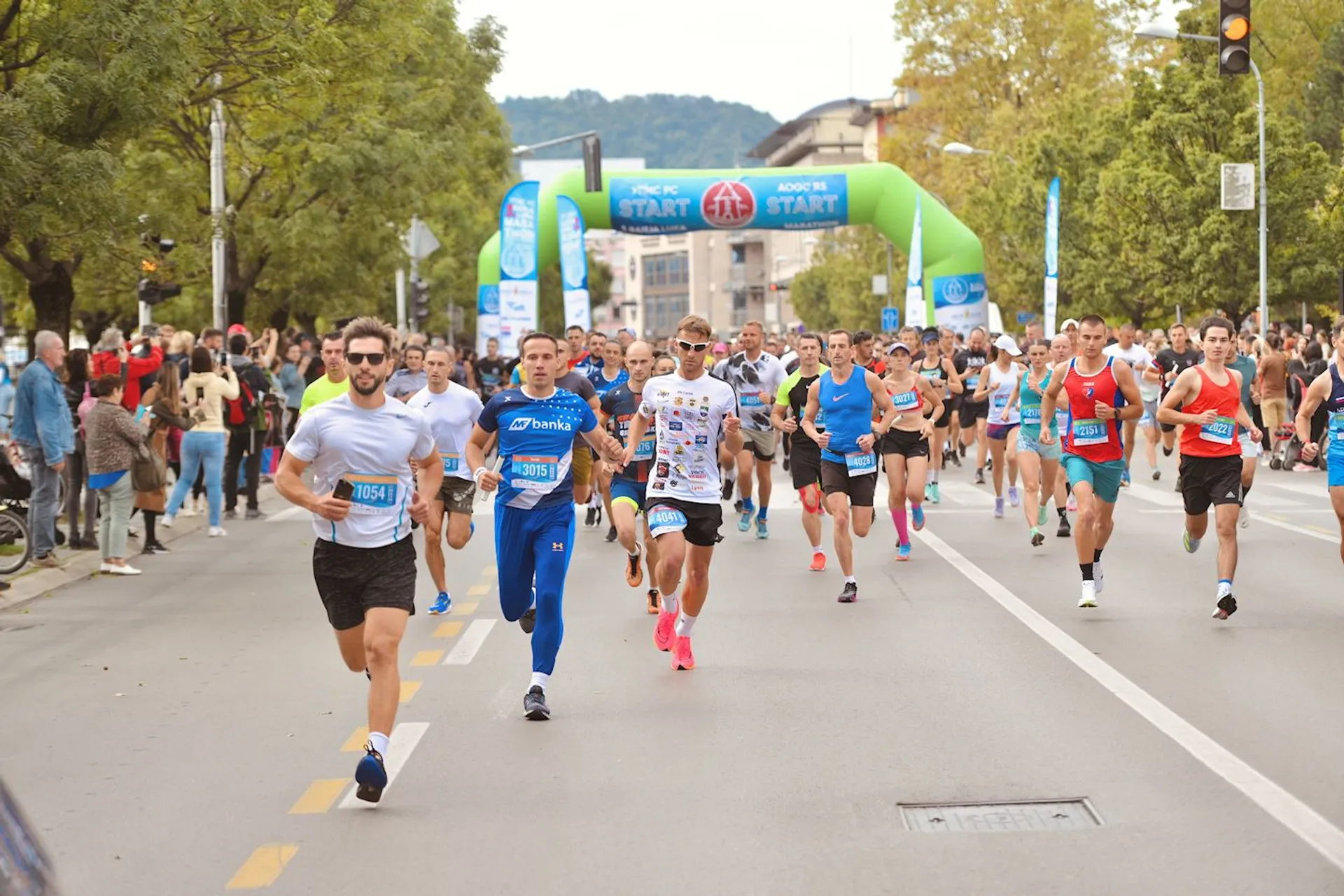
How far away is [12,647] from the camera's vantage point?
11547mm

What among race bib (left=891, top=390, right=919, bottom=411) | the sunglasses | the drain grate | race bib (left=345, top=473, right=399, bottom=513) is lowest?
the drain grate

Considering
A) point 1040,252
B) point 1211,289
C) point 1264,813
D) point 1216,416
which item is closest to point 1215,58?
point 1211,289

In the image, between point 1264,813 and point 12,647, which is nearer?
point 1264,813

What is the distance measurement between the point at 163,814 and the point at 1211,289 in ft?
124

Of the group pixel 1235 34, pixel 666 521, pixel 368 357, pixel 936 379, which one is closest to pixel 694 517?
pixel 666 521

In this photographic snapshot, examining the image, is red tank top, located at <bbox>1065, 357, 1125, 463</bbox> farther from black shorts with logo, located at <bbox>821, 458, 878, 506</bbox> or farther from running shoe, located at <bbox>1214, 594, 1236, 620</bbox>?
black shorts with logo, located at <bbox>821, 458, 878, 506</bbox>

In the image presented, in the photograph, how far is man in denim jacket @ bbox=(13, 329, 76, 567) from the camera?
14.9 m

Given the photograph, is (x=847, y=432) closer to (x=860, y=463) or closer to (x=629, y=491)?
(x=860, y=463)

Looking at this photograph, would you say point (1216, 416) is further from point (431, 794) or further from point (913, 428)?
point (431, 794)

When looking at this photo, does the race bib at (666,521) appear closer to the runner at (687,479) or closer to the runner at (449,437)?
the runner at (687,479)

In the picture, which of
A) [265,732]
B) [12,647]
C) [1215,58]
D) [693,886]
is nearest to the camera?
[693,886]

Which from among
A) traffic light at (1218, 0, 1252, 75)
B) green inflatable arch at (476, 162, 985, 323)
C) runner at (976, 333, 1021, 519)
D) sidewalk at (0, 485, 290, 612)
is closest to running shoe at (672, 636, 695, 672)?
sidewalk at (0, 485, 290, 612)

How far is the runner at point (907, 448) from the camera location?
15.4 metres

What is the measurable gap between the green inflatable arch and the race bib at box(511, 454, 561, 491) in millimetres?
30781
